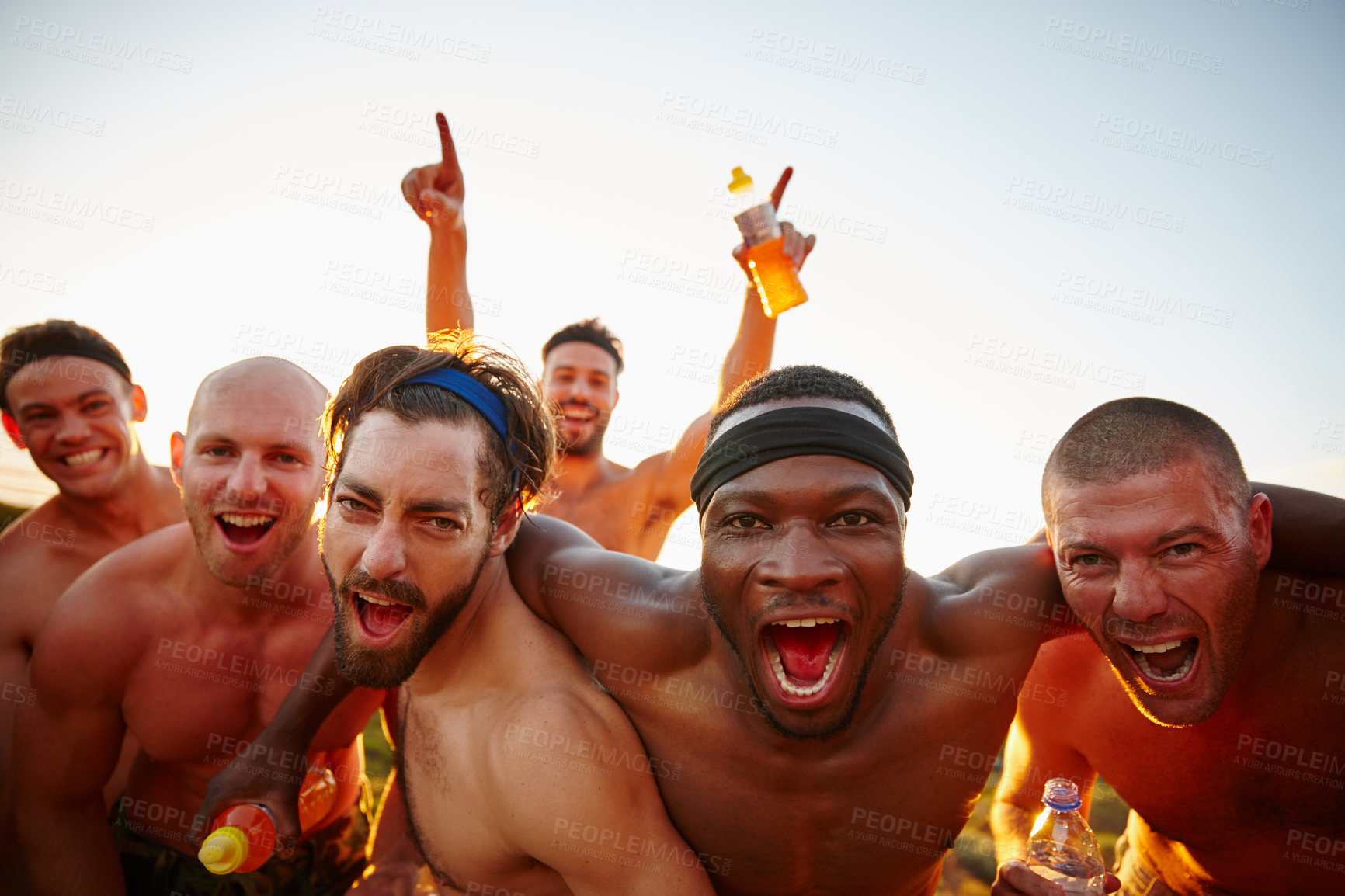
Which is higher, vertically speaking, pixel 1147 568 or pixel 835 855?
pixel 1147 568

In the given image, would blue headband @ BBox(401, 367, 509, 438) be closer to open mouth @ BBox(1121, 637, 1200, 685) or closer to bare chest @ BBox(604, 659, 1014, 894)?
bare chest @ BBox(604, 659, 1014, 894)

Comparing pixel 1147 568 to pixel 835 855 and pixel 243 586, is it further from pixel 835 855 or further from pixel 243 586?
pixel 243 586

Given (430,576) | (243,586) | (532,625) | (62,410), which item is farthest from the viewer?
(62,410)

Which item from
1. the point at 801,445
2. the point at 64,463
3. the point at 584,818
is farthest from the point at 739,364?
the point at 64,463

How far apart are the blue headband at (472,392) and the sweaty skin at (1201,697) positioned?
2092 millimetres

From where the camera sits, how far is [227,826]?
2.67m

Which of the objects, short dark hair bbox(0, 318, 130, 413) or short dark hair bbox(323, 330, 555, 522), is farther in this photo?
short dark hair bbox(0, 318, 130, 413)

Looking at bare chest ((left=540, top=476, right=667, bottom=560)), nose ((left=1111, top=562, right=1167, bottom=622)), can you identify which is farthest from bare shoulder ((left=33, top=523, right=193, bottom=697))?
A: nose ((left=1111, top=562, right=1167, bottom=622))

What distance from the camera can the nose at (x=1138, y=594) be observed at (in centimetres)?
260

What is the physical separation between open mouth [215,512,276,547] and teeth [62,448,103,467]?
2.03 meters

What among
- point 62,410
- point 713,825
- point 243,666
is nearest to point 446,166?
point 62,410

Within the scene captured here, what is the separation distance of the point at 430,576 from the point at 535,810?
837mm

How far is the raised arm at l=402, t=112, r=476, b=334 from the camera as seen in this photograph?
194 inches

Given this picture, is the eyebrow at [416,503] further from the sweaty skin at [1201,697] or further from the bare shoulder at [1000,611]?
the sweaty skin at [1201,697]
